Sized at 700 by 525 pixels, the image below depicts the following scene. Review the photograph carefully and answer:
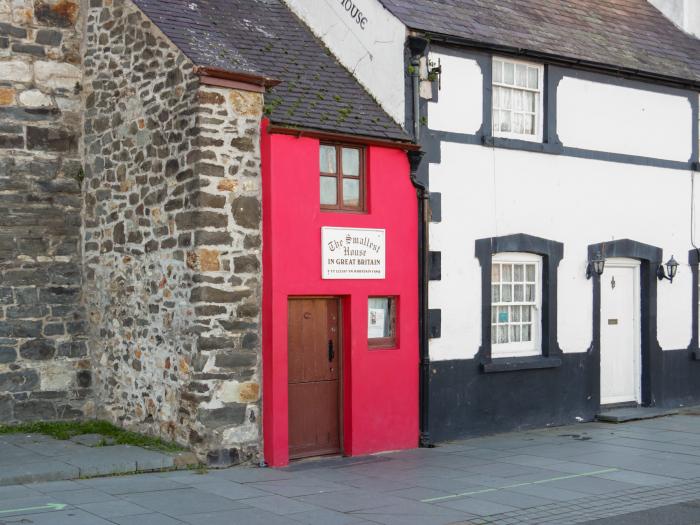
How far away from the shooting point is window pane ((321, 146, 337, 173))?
12328mm

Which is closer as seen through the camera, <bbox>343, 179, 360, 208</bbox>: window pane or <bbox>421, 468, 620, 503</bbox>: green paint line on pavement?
<bbox>421, 468, 620, 503</bbox>: green paint line on pavement

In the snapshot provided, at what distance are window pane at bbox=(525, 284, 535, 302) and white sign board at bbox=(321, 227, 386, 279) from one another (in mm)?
3009

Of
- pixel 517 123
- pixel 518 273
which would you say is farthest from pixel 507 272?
pixel 517 123

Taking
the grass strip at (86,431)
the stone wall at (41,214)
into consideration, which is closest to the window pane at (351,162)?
the stone wall at (41,214)

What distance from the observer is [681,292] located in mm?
16672

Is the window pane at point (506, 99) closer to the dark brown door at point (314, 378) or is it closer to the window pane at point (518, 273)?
the window pane at point (518, 273)

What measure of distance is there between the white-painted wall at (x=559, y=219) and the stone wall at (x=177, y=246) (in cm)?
311

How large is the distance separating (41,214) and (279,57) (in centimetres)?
385

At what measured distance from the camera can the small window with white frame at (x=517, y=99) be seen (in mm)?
14453

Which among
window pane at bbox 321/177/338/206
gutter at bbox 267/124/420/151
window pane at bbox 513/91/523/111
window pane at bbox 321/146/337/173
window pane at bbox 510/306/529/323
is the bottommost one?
window pane at bbox 510/306/529/323

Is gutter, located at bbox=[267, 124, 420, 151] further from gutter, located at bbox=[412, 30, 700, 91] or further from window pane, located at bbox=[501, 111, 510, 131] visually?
window pane, located at bbox=[501, 111, 510, 131]

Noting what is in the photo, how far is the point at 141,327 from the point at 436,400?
13.3 feet

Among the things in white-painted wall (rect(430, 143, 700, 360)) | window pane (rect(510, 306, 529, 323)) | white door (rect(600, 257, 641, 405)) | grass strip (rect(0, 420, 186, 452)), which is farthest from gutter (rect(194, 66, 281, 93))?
white door (rect(600, 257, 641, 405))

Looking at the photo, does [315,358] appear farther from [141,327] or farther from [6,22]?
[6,22]
